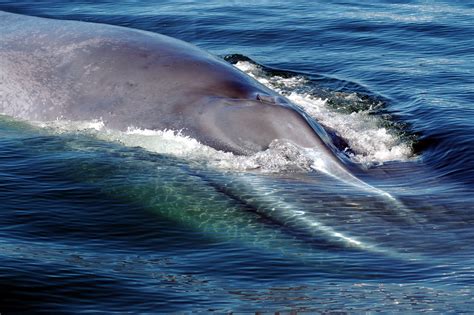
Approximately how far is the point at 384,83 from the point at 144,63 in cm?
577

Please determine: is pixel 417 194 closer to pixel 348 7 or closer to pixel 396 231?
pixel 396 231

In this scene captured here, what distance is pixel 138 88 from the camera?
13477 mm

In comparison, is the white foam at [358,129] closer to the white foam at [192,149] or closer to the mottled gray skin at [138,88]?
the mottled gray skin at [138,88]

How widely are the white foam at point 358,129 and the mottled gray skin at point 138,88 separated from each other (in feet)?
2.61

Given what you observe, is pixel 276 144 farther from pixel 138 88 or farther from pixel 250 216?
pixel 138 88

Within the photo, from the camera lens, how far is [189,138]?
12.6 m

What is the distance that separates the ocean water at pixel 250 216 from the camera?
8.55 metres

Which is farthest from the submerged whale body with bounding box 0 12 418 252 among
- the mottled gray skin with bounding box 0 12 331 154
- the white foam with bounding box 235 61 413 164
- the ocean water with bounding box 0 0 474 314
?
the white foam with bounding box 235 61 413 164

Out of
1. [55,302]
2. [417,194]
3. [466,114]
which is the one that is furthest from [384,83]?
[55,302]

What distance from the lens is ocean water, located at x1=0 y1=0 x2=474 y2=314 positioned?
855 centimetres

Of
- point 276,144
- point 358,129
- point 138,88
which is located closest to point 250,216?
point 276,144

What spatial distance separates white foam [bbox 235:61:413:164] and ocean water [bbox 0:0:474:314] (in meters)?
0.04

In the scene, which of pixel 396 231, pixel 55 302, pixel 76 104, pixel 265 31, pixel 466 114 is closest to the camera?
pixel 55 302

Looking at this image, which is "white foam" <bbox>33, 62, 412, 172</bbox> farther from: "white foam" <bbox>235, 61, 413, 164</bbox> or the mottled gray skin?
the mottled gray skin
